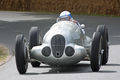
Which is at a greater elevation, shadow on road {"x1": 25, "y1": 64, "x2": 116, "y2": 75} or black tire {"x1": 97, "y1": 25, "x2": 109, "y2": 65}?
black tire {"x1": 97, "y1": 25, "x2": 109, "y2": 65}

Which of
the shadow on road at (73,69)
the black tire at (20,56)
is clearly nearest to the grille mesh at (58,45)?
the shadow on road at (73,69)

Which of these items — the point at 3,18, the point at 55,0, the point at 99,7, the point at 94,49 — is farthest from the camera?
the point at 55,0

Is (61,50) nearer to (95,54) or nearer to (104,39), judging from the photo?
(95,54)

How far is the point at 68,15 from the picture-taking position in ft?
54.0

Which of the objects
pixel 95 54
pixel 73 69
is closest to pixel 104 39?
pixel 73 69

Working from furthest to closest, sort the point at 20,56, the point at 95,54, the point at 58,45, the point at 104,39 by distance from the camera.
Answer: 1. the point at 104,39
2. the point at 58,45
3. the point at 20,56
4. the point at 95,54

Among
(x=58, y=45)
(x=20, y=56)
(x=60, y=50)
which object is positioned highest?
(x=58, y=45)

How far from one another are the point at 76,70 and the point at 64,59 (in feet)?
3.02

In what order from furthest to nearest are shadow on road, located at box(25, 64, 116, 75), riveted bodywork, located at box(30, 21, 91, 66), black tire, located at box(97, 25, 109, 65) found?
black tire, located at box(97, 25, 109, 65) < shadow on road, located at box(25, 64, 116, 75) < riveted bodywork, located at box(30, 21, 91, 66)

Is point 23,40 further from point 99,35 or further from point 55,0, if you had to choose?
point 55,0

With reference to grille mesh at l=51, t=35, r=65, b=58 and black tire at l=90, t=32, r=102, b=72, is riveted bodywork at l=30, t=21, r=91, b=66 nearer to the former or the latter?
grille mesh at l=51, t=35, r=65, b=58

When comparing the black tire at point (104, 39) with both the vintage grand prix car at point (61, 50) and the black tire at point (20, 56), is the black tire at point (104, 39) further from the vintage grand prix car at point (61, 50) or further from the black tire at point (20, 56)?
the black tire at point (20, 56)

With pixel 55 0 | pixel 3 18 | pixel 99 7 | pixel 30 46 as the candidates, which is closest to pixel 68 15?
pixel 30 46

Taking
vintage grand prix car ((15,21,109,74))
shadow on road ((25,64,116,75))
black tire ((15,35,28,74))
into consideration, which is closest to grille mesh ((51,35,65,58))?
vintage grand prix car ((15,21,109,74))
